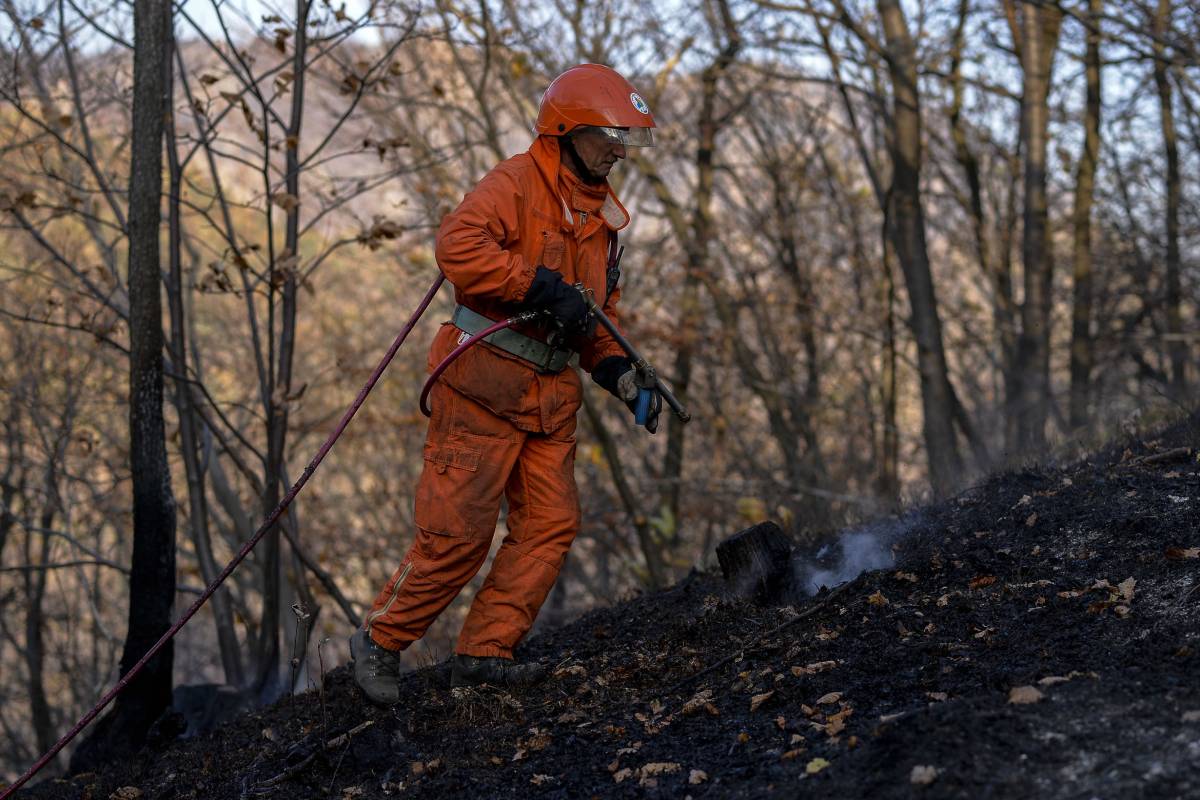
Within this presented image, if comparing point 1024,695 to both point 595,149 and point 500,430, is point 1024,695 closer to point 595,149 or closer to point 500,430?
point 500,430

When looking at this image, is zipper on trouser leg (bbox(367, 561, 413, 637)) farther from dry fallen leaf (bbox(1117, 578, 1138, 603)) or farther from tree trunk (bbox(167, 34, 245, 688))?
tree trunk (bbox(167, 34, 245, 688))

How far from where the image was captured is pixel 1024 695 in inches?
121

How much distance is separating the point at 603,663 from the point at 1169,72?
41.0ft

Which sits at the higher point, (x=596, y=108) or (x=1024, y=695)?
(x=596, y=108)

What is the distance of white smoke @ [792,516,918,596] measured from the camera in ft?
16.1

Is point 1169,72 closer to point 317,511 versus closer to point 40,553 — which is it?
point 317,511

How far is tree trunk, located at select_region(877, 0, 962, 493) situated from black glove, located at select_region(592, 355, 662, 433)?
21.1 feet

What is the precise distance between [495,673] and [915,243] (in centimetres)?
738

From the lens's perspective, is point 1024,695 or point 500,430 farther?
point 500,430

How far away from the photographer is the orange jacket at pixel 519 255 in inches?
158

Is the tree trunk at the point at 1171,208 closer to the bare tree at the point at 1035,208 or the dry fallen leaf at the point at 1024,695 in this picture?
the bare tree at the point at 1035,208

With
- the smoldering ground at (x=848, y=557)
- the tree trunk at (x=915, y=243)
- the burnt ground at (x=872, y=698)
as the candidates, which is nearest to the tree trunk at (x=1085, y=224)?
the tree trunk at (x=915, y=243)

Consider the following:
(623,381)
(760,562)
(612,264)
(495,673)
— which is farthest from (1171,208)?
(495,673)

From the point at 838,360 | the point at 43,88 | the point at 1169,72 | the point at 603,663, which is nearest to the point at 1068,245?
the point at 838,360
